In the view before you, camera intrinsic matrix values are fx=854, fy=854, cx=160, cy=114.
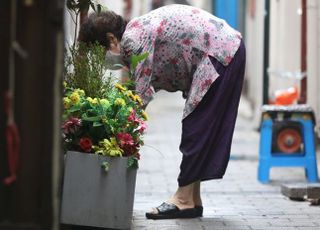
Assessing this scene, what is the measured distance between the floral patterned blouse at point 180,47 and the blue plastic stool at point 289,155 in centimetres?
280

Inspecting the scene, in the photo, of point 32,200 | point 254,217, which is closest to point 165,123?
point 254,217

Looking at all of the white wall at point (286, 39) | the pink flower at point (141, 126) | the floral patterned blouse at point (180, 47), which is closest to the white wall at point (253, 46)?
the white wall at point (286, 39)

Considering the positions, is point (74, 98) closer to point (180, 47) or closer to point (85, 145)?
point (85, 145)

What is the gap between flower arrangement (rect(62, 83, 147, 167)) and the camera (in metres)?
4.89

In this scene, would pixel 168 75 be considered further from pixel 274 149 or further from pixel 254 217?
pixel 274 149

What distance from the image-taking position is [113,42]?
5535mm

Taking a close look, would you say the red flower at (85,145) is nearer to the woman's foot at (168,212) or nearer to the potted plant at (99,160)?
the potted plant at (99,160)

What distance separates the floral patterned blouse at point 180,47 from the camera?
546 cm

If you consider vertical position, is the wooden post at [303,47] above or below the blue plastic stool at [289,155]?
above

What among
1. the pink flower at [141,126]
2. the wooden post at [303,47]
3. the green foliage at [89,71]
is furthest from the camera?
the wooden post at [303,47]

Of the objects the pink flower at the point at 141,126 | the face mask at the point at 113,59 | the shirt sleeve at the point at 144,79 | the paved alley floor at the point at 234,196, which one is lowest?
the paved alley floor at the point at 234,196

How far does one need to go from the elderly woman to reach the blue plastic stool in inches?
109

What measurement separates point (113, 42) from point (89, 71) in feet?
1.32

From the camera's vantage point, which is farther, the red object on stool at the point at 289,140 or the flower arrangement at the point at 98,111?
the red object on stool at the point at 289,140
